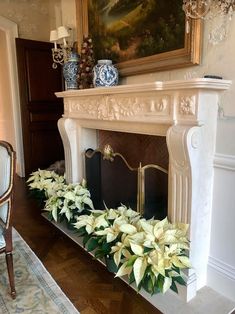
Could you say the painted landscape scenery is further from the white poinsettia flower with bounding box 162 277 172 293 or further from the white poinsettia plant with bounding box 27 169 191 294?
the white poinsettia flower with bounding box 162 277 172 293

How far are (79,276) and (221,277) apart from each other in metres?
0.99

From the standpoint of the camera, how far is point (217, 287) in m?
1.78

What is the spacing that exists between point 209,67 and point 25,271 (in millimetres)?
1909

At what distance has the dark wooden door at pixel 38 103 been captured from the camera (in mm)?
4055

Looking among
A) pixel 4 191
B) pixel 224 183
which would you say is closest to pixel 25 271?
pixel 4 191

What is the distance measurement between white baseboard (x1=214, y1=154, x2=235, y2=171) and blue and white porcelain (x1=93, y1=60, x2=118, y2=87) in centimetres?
104

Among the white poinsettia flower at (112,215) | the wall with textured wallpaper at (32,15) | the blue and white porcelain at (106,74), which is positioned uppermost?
the wall with textured wallpaper at (32,15)

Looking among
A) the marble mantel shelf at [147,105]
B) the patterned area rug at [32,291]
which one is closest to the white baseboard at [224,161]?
the marble mantel shelf at [147,105]

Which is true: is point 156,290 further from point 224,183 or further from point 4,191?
point 4,191

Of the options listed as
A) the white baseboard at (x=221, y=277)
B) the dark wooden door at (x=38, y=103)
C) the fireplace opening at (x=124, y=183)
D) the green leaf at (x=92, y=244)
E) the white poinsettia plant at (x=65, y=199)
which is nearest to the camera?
the white baseboard at (x=221, y=277)

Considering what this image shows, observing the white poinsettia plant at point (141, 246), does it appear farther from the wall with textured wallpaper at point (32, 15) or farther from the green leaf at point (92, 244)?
the wall with textured wallpaper at point (32, 15)

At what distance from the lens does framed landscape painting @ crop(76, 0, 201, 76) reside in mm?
1712

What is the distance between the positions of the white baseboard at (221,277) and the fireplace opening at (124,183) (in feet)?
1.54

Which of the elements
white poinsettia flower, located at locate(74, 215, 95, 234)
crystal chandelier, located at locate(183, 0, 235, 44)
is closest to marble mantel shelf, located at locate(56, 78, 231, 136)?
crystal chandelier, located at locate(183, 0, 235, 44)
